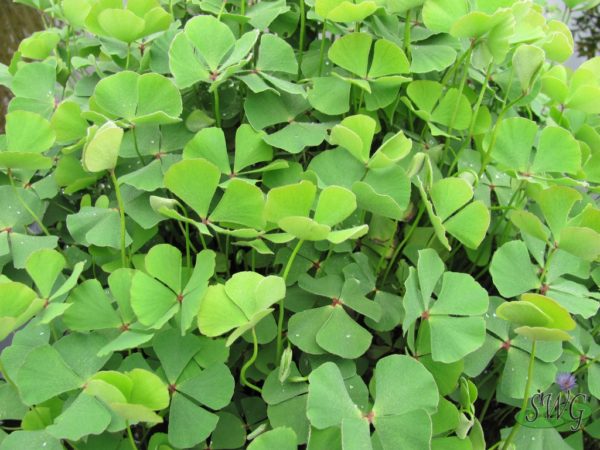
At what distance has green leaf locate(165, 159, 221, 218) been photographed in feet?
1.31

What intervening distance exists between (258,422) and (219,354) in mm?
71

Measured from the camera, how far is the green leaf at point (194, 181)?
400 millimetres

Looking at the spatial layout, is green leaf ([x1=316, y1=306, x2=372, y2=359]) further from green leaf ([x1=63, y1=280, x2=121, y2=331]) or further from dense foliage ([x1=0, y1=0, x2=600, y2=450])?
green leaf ([x1=63, y1=280, x2=121, y2=331])

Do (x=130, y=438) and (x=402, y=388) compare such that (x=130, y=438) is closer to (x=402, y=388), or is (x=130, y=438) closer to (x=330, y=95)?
(x=402, y=388)

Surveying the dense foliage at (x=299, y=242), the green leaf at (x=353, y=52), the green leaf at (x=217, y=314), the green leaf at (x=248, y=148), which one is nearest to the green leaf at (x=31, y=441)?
the dense foliage at (x=299, y=242)

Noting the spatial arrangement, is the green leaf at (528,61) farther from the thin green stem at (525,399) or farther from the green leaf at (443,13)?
the thin green stem at (525,399)

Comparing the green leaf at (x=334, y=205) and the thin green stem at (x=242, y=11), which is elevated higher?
the thin green stem at (x=242, y=11)

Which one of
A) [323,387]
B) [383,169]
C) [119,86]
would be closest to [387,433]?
[323,387]

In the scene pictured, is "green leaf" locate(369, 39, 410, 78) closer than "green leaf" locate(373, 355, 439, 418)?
No

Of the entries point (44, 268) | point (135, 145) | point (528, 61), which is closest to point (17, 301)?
point (44, 268)

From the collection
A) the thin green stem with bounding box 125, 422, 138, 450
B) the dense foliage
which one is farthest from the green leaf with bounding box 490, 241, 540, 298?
the thin green stem with bounding box 125, 422, 138, 450

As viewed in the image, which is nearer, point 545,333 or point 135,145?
point 545,333

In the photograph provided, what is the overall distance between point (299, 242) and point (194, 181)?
0.26 feet

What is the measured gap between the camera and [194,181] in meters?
0.41
